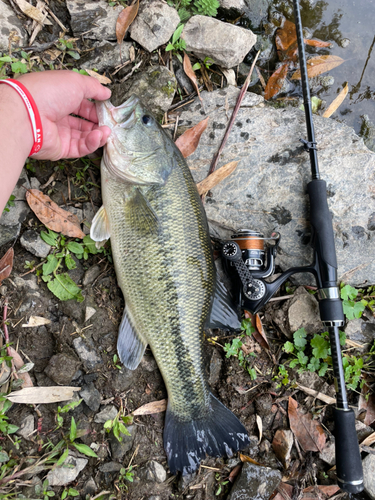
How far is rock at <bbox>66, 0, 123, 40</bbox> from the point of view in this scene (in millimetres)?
3350

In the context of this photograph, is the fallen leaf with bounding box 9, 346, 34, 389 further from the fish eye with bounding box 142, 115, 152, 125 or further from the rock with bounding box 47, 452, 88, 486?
the fish eye with bounding box 142, 115, 152, 125

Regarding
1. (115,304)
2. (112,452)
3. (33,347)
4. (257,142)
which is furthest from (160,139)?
(112,452)

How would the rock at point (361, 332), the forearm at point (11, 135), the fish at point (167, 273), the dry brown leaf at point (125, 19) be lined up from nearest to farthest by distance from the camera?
the forearm at point (11, 135) < the fish at point (167, 273) < the dry brown leaf at point (125, 19) < the rock at point (361, 332)

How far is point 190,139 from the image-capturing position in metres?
3.53

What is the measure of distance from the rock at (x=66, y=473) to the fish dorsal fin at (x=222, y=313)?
162 centimetres

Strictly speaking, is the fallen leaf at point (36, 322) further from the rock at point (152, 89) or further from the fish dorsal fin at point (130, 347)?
the rock at point (152, 89)

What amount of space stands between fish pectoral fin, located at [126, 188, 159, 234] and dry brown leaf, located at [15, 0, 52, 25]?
1.95 metres

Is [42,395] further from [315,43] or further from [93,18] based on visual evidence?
[315,43]

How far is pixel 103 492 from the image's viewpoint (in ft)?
9.52

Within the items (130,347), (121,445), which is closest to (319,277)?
(130,347)

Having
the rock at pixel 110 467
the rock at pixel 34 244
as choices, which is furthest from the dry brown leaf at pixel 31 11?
the rock at pixel 110 467

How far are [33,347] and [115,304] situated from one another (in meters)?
0.79

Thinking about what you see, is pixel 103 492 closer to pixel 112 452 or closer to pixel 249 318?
pixel 112 452

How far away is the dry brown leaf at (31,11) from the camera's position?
3248 millimetres
